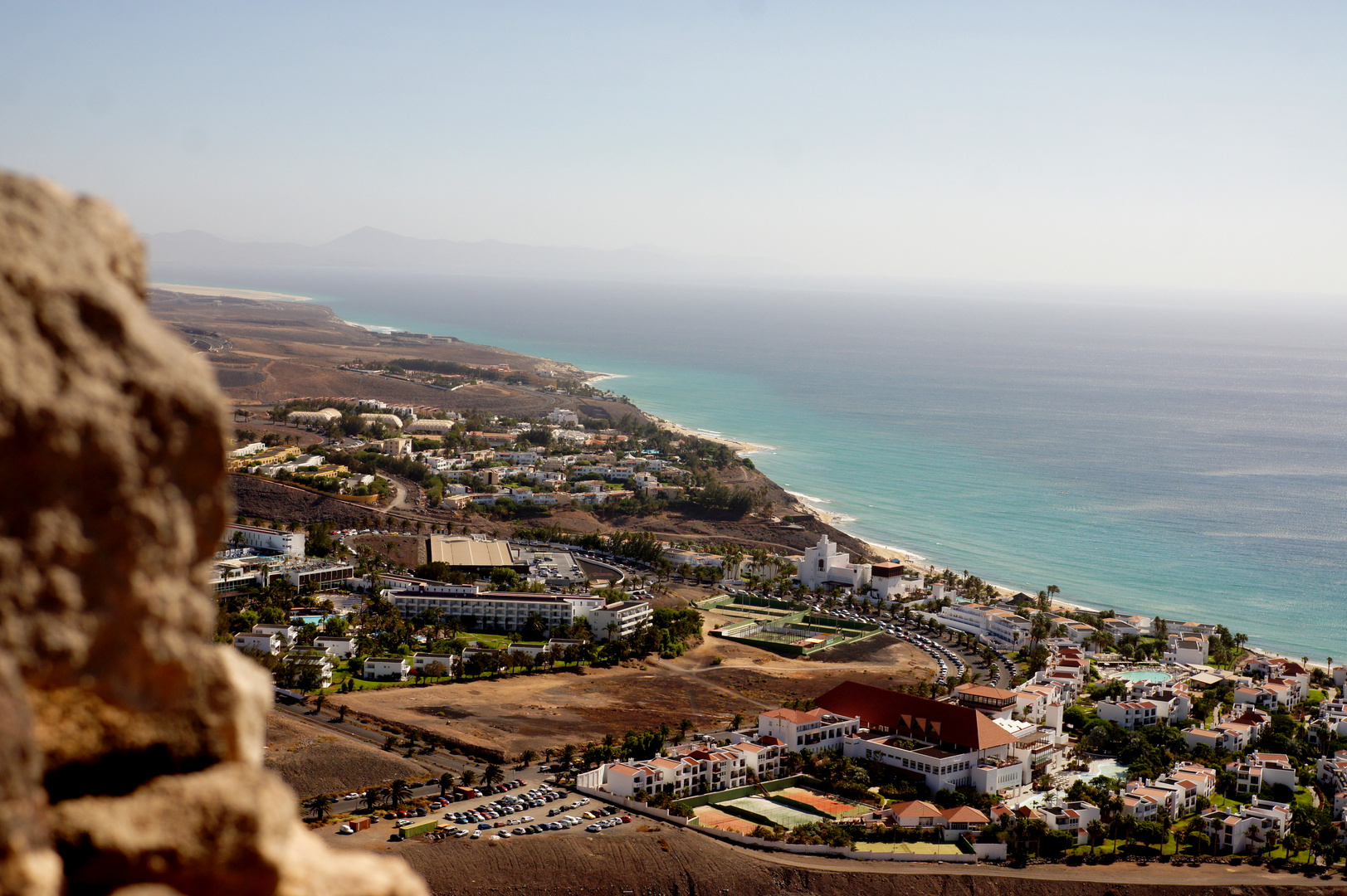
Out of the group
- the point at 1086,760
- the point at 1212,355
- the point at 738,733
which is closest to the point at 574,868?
the point at 738,733

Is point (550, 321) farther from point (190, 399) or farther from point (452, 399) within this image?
point (190, 399)

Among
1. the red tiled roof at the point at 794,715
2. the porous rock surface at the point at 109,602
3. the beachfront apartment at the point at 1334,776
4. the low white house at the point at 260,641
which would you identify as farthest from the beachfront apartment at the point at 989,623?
the porous rock surface at the point at 109,602

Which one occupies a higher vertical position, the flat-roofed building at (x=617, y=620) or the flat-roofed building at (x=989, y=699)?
the flat-roofed building at (x=989, y=699)

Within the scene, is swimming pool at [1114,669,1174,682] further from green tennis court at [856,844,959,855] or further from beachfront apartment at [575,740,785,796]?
green tennis court at [856,844,959,855]

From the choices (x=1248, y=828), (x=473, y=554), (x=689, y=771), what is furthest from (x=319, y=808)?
(x=473, y=554)

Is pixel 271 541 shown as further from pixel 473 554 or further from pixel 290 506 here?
pixel 290 506

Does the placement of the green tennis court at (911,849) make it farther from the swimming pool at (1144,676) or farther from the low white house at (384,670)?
the low white house at (384,670)
